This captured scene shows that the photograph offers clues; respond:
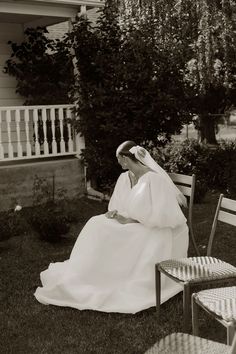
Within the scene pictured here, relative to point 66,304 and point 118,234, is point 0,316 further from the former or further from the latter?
point 118,234

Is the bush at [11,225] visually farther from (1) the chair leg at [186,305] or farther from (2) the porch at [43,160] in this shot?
(1) the chair leg at [186,305]

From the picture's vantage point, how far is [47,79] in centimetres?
1182

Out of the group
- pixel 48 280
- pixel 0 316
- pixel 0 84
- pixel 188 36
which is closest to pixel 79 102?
pixel 0 84

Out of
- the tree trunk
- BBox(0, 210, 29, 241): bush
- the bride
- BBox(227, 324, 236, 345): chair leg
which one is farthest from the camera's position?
the tree trunk

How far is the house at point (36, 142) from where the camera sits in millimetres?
10531

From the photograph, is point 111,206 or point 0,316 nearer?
point 0,316

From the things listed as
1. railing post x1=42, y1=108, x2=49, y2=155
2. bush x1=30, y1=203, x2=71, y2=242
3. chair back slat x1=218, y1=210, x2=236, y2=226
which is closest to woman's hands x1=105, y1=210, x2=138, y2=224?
chair back slat x1=218, y1=210, x2=236, y2=226

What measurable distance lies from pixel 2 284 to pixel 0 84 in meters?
6.72

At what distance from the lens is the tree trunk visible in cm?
1850

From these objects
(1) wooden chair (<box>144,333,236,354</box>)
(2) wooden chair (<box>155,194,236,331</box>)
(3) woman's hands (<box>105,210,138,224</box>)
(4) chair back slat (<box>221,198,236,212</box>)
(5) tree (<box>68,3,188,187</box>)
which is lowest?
(2) wooden chair (<box>155,194,236,331</box>)

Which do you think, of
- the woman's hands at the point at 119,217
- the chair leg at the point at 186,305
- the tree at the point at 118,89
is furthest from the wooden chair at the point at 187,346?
the tree at the point at 118,89

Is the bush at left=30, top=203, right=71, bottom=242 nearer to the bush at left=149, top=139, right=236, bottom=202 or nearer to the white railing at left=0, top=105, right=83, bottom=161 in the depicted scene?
the white railing at left=0, top=105, right=83, bottom=161

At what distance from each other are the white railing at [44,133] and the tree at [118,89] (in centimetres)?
41

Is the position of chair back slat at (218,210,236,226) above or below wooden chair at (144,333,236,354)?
above
